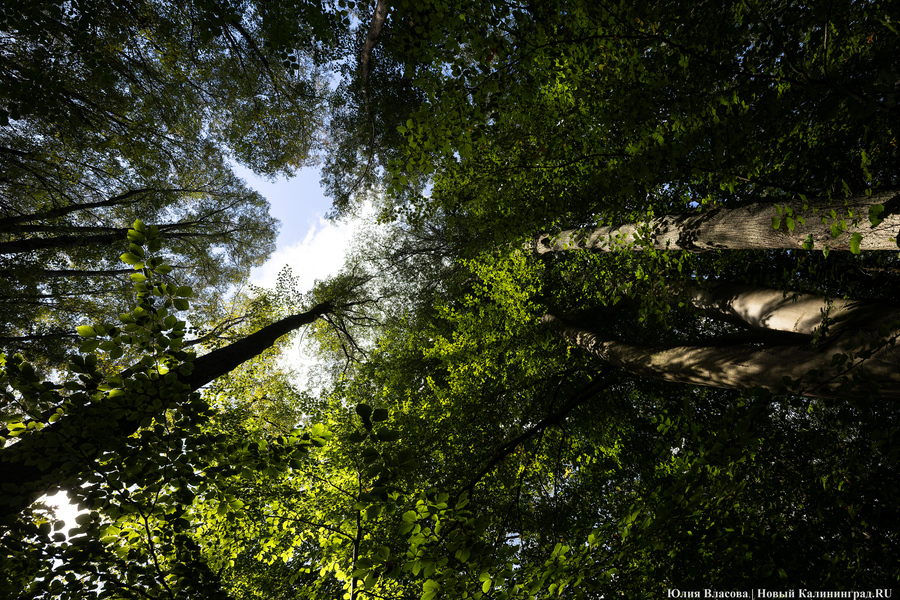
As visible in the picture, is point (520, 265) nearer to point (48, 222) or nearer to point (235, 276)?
point (48, 222)

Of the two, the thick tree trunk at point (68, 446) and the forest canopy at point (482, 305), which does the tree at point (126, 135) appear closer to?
the forest canopy at point (482, 305)

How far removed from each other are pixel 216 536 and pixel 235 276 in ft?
42.6

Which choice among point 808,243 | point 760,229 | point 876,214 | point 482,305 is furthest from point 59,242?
point 808,243

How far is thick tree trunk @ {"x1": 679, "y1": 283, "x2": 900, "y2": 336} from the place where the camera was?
9.42ft

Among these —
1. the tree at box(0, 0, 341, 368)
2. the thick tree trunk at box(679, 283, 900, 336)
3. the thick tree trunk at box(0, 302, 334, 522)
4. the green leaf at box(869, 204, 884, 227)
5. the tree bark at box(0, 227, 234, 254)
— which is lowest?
the thick tree trunk at box(0, 302, 334, 522)

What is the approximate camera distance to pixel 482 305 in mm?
8336

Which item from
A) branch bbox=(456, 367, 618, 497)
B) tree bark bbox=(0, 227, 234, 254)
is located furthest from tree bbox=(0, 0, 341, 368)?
branch bbox=(456, 367, 618, 497)

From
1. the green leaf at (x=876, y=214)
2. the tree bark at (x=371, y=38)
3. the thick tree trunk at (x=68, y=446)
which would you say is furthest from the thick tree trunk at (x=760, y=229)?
the tree bark at (x=371, y=38)

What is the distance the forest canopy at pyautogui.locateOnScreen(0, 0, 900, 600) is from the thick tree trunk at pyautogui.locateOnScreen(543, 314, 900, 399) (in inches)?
1.5

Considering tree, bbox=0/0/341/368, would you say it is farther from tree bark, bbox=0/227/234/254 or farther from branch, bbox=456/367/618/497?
branch, bbox=456/367/618/497

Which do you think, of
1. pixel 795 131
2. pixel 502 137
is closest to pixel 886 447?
pixel 795 131

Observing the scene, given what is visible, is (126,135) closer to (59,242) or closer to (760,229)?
(59,242)

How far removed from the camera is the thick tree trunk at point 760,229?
98.7 inches

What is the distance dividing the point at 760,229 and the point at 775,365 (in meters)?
1.41
